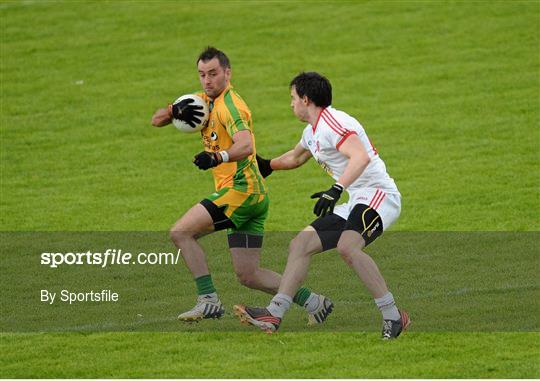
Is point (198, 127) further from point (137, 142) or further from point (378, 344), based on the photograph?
point (137, 142)

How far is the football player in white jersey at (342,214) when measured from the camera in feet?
33.0

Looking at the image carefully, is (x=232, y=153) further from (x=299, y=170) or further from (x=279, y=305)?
(x=299, y=170)

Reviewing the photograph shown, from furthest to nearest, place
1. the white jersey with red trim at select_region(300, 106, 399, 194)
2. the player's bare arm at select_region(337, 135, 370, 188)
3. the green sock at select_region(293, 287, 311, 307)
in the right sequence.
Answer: the green sock at select_region(293, 287, 311, 307) < the white jersey with red trim at select_region(300, 106, 399, 194) < the player's bare arm at select_region(337, 135, 370, 188)

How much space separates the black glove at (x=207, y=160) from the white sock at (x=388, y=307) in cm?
184

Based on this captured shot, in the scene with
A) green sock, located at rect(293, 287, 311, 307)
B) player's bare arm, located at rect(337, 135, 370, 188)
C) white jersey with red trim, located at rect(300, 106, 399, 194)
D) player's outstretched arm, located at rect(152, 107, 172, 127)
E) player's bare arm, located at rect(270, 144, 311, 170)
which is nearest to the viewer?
player's bare arm, located at rect(337, 135, 370, 188)

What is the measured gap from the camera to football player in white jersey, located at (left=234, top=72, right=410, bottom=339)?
396 inches

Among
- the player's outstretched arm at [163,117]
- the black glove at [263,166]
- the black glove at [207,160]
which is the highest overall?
the player's outstretched arm at [163,117]

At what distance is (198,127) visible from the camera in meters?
11.1

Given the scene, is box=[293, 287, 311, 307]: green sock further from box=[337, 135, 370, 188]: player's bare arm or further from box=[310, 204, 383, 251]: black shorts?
box=[337, 135, 370, 188]: player's bare arm

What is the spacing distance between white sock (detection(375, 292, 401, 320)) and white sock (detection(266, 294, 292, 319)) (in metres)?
0.78

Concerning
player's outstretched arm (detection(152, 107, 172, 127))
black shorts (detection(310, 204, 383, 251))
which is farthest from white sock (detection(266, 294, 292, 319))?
player's outstretched arm (detection(152, 107, 172, 127))

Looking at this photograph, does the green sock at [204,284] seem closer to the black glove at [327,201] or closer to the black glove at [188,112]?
the black glove at [188,112]

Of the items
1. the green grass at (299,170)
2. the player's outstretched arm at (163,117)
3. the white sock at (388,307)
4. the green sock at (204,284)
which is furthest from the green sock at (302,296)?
the player's outstretched arm at (163,117)

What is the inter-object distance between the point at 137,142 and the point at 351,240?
40.5 ft
